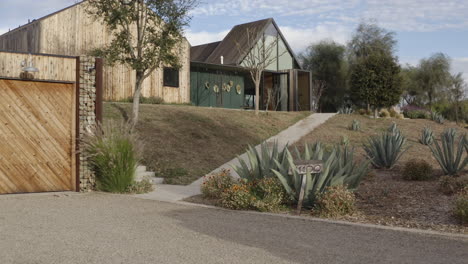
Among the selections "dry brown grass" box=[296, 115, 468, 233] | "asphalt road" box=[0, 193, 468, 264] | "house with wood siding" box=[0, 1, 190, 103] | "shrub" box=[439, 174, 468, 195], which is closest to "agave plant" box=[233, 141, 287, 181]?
"asphalt road" box=[0, 193, 468, 264]

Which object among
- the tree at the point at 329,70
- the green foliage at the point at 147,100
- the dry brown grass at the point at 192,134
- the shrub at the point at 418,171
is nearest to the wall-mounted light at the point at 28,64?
the dry brown grass at the point at 192,134

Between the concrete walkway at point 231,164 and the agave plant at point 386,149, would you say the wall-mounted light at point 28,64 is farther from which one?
the agave plant at point 386,149

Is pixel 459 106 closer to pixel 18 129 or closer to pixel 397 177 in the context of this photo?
pixel 397 177

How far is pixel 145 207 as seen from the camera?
28.5 feet

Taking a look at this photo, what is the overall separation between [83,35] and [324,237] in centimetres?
1905

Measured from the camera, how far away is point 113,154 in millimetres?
10312

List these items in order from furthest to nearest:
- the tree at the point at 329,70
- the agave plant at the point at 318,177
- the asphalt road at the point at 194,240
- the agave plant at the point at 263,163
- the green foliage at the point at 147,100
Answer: the tree at the point at 329,70
the green foliage at the point at 147,100
the agave plant at the point at 263,163
the agave plant at the point at 318,177
the asphalt road at the point at 194,240

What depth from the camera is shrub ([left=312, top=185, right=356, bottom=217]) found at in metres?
7.56

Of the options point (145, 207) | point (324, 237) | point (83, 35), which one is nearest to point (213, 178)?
point (145, 207)

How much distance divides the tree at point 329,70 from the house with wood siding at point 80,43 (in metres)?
16.2

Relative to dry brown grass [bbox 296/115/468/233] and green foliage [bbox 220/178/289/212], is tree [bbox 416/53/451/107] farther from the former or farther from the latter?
green foliage [bbox 220/178/289/212]

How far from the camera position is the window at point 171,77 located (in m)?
25.0

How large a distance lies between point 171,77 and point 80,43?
17.2 feet

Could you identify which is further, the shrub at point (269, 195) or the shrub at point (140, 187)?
the shrub at point (140, 187)
